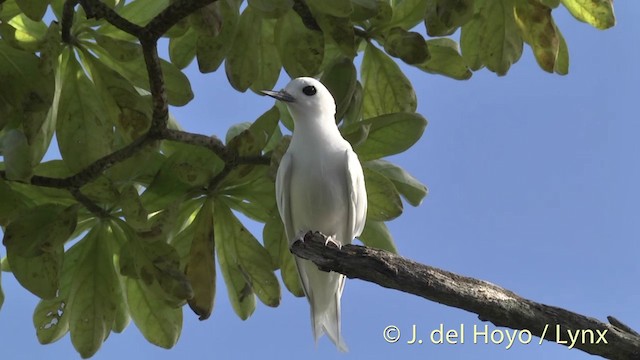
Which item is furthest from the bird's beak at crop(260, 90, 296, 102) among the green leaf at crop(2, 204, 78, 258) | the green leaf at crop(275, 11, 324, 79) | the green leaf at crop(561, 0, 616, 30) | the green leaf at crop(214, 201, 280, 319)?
the green leaf at crop(561, 0, 616, 30)

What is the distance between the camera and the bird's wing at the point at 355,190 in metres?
4.42

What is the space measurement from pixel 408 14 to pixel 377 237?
3.77 feet

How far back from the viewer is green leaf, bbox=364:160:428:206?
4797 millimetres

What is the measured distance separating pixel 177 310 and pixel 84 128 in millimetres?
1133

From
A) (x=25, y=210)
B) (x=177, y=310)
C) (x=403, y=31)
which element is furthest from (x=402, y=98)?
(x=25, y=210)

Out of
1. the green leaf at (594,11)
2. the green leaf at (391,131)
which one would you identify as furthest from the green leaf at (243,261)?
the green leaf at (594,11)

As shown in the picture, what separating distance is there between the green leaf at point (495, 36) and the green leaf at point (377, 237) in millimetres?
983

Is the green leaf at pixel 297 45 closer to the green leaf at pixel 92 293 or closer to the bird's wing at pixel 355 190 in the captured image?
the bird's wing at pixel 355 190

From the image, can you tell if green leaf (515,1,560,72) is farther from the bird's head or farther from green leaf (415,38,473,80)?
the bird's head

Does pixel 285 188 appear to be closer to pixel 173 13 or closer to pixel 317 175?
pixel 317 175

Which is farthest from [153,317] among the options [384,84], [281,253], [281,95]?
[384,84]

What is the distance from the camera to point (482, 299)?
141 inches

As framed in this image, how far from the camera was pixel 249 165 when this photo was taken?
15.2 feet

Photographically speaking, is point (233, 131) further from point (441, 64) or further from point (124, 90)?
point (441, 64)
